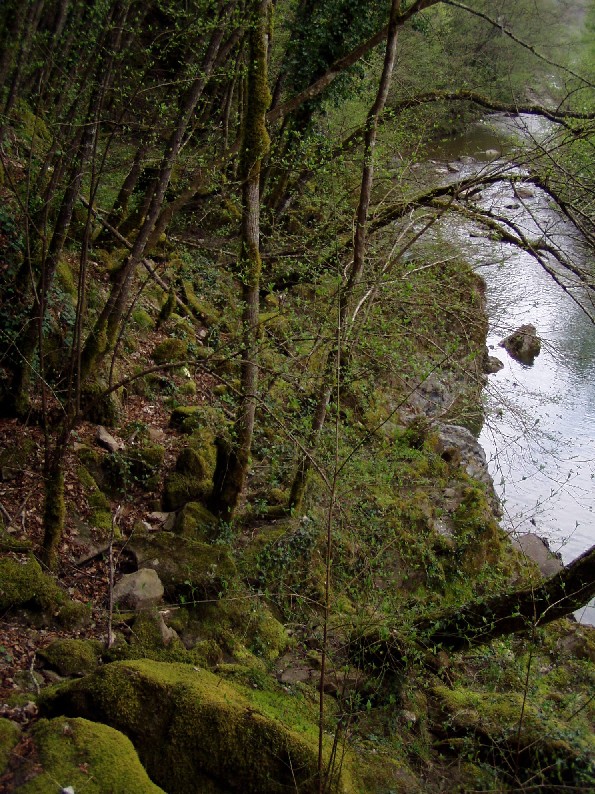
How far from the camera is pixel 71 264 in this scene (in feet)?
25.6

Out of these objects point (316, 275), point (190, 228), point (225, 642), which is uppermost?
point (190, 228)

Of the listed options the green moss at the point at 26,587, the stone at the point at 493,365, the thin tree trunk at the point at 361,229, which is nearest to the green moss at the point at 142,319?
the thin tree trunk at the point at 361,229

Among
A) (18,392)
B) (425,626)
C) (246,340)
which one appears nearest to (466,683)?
(425,626)

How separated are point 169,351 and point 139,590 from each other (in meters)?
3.96

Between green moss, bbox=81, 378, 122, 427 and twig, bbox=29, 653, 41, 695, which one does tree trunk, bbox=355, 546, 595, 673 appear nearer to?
twig, bbox=29, 653, 41, 695

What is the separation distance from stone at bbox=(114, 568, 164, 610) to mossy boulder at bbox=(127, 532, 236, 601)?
14cm

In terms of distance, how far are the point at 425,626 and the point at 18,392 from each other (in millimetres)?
4170

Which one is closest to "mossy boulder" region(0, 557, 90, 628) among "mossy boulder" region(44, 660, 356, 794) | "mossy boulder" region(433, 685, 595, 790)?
"mossy boulder" region(44, 660, 356, 794)

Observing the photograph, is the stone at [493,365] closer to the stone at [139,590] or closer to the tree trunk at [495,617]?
the tree trunk at [495,617]

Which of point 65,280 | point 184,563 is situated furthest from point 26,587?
point 65,280

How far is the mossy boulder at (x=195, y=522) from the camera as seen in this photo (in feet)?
19.5

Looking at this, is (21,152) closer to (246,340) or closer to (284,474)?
(246,340)

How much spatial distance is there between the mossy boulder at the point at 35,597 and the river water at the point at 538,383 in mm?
4226

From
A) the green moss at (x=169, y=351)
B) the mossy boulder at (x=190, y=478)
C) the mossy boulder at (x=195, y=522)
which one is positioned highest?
the green moss at (x=169, y=351)
